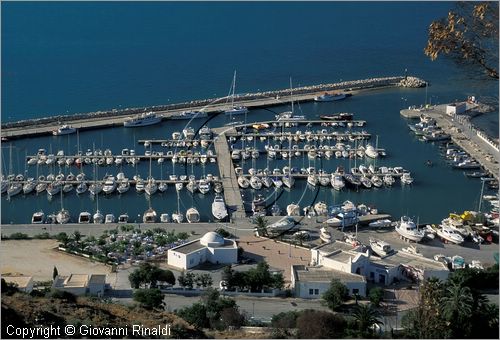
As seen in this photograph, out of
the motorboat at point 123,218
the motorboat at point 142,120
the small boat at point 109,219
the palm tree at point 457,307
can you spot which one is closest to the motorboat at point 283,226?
the motorboat at point 123,218

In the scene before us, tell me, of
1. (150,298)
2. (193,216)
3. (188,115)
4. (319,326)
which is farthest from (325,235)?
(188,115)

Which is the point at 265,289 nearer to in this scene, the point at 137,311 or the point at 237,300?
the point at 237,300

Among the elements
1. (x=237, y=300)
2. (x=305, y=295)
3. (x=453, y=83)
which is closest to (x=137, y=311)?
(x=237, y=300)

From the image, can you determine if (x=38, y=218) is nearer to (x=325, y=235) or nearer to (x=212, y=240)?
(x=212, y=240)

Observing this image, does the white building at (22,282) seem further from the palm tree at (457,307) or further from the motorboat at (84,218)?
the palm tree at (457,307)

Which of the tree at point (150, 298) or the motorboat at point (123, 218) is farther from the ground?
the tree at point (150, 298)
